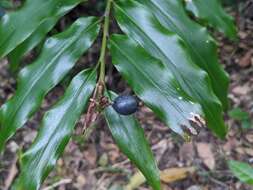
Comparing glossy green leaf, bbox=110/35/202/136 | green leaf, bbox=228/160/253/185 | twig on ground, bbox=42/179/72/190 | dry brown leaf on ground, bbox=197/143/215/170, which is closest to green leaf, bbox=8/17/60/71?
glossy green leaf, bbox=110/35/202/136

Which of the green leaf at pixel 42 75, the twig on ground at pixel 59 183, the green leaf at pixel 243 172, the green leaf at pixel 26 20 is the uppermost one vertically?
the green leaf at pixel 26 20

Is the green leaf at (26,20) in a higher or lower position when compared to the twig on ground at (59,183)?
higher

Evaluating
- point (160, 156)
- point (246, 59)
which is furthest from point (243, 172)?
point (246, 59)

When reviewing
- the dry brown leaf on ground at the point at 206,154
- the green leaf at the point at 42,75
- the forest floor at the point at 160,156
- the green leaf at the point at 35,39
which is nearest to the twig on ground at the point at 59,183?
the forest floor at the point at 160,156

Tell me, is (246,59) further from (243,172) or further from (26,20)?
(26,20)

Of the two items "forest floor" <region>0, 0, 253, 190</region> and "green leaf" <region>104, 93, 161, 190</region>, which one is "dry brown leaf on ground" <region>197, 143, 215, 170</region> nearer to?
"forest floor" <region>0, 0, 253, 190</region>

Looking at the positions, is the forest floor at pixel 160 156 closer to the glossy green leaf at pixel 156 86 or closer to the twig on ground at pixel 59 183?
the twig on ground at pixel 59 183
